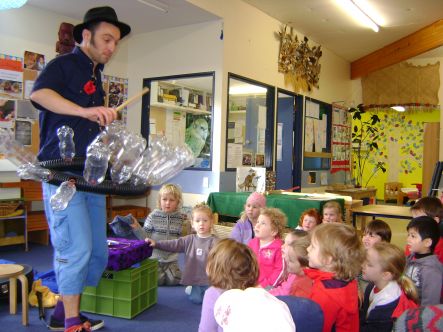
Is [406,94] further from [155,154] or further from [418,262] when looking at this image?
[155,154]

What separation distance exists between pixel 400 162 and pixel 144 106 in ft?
19.8

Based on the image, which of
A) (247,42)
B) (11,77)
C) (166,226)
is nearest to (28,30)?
(11,77)

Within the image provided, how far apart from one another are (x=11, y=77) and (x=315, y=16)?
384 centimetres

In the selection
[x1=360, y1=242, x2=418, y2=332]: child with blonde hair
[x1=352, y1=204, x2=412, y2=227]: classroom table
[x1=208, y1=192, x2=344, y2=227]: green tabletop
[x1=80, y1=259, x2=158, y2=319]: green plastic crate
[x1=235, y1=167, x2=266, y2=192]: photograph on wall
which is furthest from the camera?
[x1=235, y1=167, x2=266, y2=192]: photograph on wall

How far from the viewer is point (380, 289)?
207 centimetres

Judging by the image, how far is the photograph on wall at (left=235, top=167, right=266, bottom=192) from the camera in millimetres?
4824

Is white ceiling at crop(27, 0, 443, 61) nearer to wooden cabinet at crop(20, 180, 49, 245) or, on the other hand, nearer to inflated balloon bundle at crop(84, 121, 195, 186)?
wooden cabinet at crop(20, 180, 49, 245)

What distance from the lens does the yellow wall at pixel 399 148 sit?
8945 mm

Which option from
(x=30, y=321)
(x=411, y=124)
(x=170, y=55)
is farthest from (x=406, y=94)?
(x=30, y=321)

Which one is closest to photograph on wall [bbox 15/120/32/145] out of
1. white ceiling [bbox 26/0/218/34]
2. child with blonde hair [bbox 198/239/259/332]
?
white ceiling [bbox 26/0/218/34]

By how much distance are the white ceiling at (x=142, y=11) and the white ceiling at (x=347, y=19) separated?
87 cm

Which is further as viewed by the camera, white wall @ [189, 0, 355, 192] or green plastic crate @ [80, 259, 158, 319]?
white wall @ [189, 0, 355, 192]

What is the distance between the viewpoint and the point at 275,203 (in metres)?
4.12

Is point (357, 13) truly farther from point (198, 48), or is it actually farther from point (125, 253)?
point (125, 253)
